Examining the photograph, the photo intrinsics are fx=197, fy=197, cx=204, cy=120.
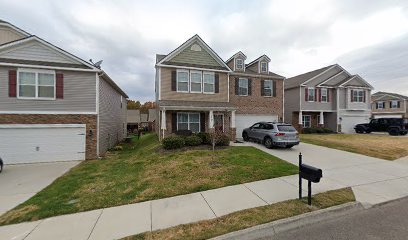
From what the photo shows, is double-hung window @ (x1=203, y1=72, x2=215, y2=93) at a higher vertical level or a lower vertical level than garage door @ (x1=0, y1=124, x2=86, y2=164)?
higher

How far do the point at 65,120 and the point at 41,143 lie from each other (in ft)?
6.12

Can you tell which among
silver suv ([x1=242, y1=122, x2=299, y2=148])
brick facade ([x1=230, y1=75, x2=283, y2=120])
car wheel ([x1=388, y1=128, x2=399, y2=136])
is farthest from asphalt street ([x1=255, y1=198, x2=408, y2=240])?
car wheel ([x1=388, y1=128, x2=399, y2=136])

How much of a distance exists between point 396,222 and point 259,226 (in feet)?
10.4

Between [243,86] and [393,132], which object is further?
[393,132]

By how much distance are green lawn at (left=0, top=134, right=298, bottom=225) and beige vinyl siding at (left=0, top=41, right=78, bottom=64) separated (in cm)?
726

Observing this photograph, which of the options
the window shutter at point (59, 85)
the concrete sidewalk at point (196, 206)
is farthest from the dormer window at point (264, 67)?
the window shutter at point (59, 85)

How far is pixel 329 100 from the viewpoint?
25.1 meters

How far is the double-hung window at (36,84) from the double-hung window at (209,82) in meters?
10.4

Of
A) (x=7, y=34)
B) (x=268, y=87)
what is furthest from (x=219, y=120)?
(x=7, y=34)

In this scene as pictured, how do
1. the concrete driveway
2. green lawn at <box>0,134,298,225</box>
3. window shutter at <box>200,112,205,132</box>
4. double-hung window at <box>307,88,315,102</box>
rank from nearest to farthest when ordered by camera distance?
green lawn at <box>0,134,298,225</box>
the concrete driveway
window shutter at <box>200,112,205,132</box>
double-hung window at <box>307,88,315,102</box>

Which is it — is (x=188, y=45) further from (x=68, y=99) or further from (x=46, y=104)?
(x=46, y=104)

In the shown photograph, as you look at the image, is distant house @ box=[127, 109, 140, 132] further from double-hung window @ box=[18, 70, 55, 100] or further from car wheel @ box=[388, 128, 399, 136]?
car wheel @ box=[388, 128, 399, 136]

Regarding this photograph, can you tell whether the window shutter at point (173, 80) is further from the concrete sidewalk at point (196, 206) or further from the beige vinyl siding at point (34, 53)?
the concrete sidewalk at point (196, 206)

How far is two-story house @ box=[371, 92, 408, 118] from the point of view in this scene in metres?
40.0
